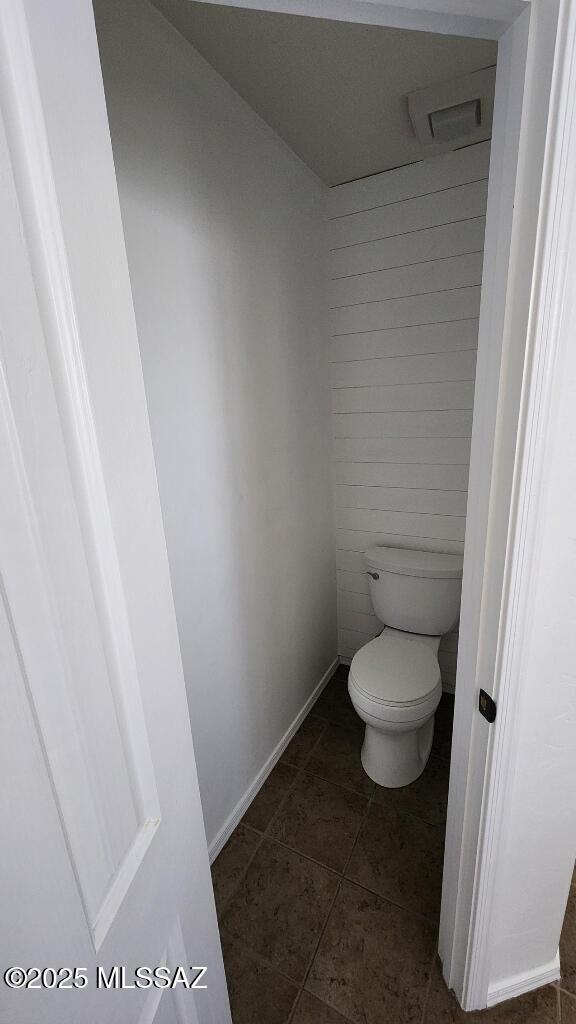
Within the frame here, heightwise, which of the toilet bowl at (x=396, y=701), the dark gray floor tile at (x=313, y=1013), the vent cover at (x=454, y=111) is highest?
the vent cover at (x=454, y=111)

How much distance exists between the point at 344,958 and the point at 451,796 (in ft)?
2.08

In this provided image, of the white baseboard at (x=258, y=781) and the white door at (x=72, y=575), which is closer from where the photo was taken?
the white door at (x=72, y=575)

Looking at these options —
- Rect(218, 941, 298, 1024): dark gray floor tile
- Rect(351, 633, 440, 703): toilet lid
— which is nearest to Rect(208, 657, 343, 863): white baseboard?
Rect(218, 941, 298, 1024): dark gray floor tile

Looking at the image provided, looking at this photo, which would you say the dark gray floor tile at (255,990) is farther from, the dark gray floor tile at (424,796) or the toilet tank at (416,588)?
the toilet tank at (416,588)

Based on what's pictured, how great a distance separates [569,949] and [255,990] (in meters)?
0.88

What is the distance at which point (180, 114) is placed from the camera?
3.51 ft

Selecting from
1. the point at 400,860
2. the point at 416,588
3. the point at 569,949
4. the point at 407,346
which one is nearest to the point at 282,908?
the point at 400,860

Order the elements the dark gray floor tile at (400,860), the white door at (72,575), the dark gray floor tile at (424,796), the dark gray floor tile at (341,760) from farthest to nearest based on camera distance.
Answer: the dark gray floor tile at (341,760), the dark gray floor tile at (424,796), the dark gray floor tile at (400,860), the white door at (72,575)

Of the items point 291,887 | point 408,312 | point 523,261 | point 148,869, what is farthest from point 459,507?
point 148,869

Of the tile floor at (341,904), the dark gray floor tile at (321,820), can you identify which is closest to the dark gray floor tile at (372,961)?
the tile floor at (341,904)

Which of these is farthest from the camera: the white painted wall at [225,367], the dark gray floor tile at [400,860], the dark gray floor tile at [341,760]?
the dark gray floor tile at [341,760]

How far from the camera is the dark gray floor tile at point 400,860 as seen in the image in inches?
53.0

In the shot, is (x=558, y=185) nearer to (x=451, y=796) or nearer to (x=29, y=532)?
(x=29, y=532)

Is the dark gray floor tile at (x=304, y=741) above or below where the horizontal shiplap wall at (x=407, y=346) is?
below
